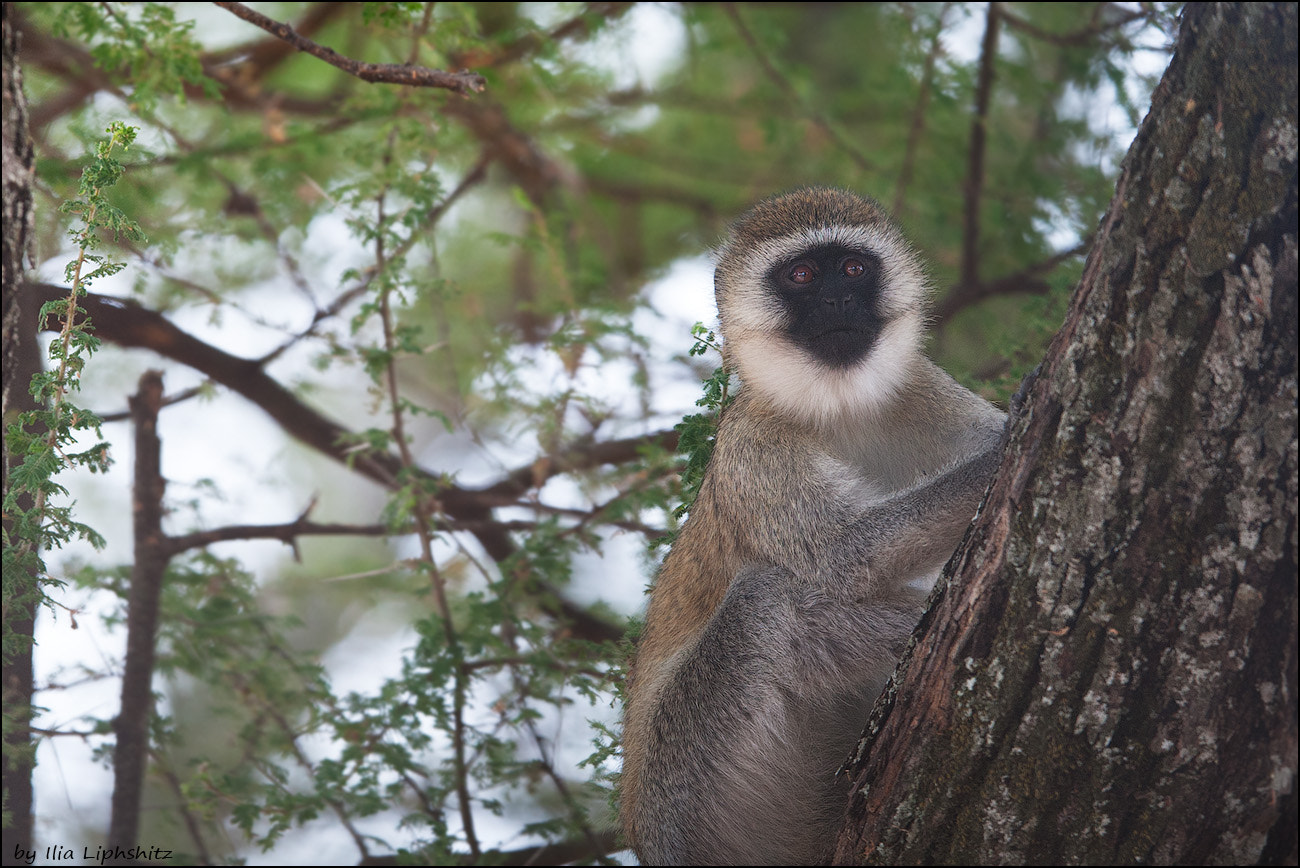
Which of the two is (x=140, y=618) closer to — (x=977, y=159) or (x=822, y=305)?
(x=822, y=305)

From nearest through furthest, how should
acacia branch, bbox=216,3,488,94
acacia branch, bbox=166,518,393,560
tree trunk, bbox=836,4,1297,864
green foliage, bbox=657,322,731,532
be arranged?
tree trunk, bbox=836,4,1297,864, acacia branch, bbox=216,3,488,94, green foliage, bbox=657,322,731,532, acacia branch, bbox=166,518,393,560

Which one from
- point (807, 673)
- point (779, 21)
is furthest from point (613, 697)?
point (779, 21)

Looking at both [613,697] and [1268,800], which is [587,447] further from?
[1268,800]

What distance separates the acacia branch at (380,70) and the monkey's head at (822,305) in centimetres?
156

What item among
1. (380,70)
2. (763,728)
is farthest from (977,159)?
(380,70)

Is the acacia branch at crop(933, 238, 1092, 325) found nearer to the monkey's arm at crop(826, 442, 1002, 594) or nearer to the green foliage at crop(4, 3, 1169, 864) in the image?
the green foliage at crop(4, 3, 1169, 864)

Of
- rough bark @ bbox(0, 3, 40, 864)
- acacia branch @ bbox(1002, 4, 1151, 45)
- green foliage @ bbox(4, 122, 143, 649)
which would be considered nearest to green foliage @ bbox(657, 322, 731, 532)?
green foliage @ bbox(4, 122, 143, 649)

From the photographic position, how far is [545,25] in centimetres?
647

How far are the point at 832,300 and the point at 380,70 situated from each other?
1.79 m

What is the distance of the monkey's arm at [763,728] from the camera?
346cm

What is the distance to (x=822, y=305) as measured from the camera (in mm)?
4020

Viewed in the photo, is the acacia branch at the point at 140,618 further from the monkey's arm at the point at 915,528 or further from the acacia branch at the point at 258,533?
the monkey's arm at the point at 915,528

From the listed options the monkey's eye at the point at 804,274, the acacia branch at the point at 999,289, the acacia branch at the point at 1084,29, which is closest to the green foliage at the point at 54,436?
the monkey's eye at the point at 804,274

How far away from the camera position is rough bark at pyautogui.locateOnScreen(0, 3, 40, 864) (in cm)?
235
